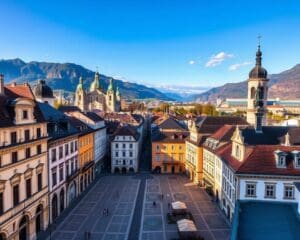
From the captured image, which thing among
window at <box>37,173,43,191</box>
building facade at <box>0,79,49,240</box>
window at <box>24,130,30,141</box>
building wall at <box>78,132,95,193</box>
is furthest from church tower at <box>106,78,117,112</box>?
window at <box>24,130,30,141</box>

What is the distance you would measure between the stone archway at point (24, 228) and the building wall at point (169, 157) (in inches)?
1778

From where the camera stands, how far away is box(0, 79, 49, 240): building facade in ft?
105

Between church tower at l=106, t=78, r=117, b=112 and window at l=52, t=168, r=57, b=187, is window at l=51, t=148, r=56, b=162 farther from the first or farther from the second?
church tower at l=106, t=78, r=117, b=112

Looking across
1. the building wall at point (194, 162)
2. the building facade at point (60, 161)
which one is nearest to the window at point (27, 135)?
the building facade at point (60, 161)

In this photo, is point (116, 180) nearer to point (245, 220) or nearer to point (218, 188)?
point (218, 188)

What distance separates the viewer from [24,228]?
1454 inches

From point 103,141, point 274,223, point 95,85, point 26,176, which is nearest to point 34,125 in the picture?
point 26,176

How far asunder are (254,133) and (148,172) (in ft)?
127

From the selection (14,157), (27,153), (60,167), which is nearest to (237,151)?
(60,167)

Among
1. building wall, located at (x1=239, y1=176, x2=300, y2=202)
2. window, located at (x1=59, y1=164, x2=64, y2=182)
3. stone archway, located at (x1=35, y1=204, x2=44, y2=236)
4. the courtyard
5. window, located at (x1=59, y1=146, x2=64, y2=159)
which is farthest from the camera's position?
window, located at (x1=59, y1=164, x2=64, y2=182)

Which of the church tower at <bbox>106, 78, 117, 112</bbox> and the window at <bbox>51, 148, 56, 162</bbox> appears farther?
the church tower at <bbox>106, 78, 117, 112</bbox>

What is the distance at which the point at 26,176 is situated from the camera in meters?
36.8

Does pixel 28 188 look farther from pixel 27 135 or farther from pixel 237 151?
pixel 237 151

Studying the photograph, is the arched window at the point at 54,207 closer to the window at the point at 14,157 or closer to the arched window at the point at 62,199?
the arched window at the point at 62,199
